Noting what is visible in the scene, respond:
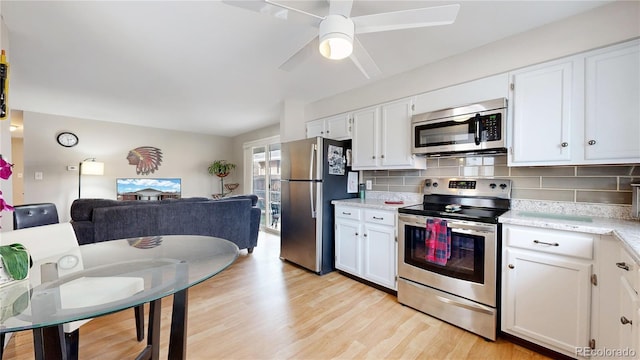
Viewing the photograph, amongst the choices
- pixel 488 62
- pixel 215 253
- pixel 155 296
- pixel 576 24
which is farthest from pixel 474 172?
pixel 155 296

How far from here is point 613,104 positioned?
1608 mm

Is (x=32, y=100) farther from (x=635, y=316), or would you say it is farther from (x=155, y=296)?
(x=635, y=316)

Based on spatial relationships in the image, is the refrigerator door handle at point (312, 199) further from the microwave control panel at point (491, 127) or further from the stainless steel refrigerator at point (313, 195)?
the microwave control panel at point (491, 127)

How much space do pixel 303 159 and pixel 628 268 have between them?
8.64 ft

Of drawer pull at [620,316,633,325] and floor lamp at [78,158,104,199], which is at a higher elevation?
floor lamp at [78,158,104,199]

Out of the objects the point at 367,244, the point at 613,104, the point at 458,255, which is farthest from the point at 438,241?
the point at 613,104

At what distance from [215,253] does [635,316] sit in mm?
1982

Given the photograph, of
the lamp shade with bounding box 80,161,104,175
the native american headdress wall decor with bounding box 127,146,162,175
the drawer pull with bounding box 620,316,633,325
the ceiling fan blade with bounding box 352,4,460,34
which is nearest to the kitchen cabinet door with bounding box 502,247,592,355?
the drawer pull with bounding box 620,316,633,325

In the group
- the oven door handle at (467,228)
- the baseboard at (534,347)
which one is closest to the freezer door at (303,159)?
the oven door handle at (467,228)

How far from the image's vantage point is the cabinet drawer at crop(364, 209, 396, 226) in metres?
2.46

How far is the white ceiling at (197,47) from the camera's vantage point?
175 centimetres

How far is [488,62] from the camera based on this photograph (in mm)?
2127

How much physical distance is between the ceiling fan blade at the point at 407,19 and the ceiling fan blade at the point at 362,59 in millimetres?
138

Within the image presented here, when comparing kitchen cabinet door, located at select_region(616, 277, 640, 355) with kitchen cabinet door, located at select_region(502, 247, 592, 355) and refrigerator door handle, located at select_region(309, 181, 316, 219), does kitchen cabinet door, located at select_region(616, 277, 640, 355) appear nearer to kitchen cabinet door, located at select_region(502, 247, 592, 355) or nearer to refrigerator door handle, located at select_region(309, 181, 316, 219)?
kitchen cabinet door, located at select_region(502, 247, 592, 355)
